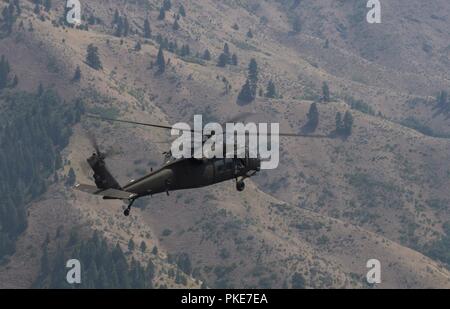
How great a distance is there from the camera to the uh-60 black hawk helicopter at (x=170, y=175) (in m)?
88.0

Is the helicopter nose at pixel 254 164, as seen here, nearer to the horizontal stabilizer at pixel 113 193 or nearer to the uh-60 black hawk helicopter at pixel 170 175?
the uh-60 black hawk helicopter at pixel 170 175

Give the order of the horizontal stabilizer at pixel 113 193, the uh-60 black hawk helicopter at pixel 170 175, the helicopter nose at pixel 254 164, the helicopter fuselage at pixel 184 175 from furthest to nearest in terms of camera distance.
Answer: the helicopter nose at pixel 254 164
the helicopter fuselage at pixel 184 175
the uh-60 black hawk helicopter at pixel 170 175
the horizontal stabilizer at pixel 113 193

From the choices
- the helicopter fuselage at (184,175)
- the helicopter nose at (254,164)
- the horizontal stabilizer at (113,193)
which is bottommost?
the horizontal stabilizer at (113,193)

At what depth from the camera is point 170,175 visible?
9081 cm

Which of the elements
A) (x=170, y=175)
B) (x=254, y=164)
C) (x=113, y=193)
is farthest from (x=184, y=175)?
(x=254, y=164)

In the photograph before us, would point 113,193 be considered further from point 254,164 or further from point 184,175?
point 254,164

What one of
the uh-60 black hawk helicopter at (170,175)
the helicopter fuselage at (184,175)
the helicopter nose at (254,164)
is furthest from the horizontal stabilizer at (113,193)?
the helicopter nose at (254,164)

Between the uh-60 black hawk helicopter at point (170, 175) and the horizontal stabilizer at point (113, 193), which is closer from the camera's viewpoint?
the horizontal stabilizer at point (113, 193)

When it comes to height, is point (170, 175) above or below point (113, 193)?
above
